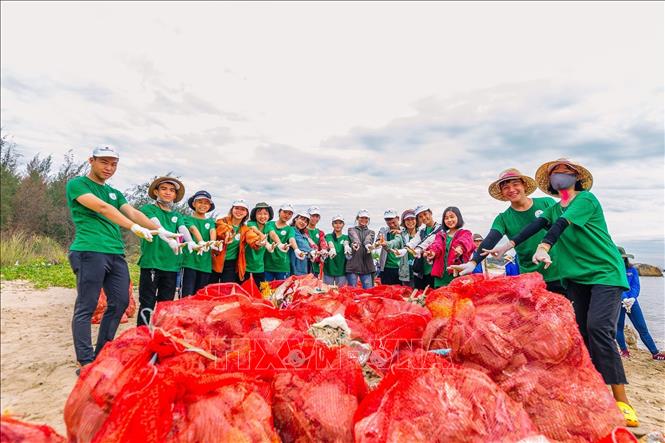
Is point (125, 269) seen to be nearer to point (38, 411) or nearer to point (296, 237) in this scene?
point (38, 411)

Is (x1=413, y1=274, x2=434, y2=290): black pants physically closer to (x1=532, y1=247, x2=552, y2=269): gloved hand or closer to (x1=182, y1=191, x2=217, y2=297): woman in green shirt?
(x1=532, y1=247, x2=552, y2=269): gloved hand

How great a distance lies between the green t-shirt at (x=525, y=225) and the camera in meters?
3.83

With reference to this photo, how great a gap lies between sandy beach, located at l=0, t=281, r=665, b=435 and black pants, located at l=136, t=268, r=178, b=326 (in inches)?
98.1

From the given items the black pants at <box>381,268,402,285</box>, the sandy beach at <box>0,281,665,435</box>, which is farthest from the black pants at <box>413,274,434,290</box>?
the sandy beach at <box>0,281,665,435</box>

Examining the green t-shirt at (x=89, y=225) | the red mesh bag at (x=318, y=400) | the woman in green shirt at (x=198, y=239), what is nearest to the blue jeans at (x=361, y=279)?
the woman in green shirt at (x=198, y=239)

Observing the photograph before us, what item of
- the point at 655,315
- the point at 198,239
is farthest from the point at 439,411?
the point at 655,315

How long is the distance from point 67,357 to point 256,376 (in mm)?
881

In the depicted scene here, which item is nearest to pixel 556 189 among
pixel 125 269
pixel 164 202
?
pixel 125 269

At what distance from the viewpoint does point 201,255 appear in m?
5.22

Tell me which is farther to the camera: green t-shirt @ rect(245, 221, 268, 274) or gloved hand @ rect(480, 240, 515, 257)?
green t-shirt @ rect(245, 221, 268, 274)

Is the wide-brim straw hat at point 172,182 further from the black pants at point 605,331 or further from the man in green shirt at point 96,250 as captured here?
the black pants at point 605,331

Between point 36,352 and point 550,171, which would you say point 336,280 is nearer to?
point 550,171

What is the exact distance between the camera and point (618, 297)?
297 centimetres

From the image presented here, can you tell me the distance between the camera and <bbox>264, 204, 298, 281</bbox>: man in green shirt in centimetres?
652
